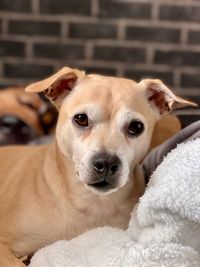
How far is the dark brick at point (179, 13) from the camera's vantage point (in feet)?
8.74

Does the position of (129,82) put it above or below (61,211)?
above

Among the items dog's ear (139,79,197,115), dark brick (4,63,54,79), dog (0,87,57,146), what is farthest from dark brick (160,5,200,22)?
dog's ear (139,79,197,115)

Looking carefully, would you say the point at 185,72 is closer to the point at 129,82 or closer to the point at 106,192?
the point at 129,82

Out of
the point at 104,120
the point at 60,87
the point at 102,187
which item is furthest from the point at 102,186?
the point at 60,87

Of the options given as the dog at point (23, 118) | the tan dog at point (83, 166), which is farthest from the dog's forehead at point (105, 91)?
the dog at point (23, 118)

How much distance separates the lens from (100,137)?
1261 millimetres

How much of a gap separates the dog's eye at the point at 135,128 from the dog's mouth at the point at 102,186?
0.44 feet

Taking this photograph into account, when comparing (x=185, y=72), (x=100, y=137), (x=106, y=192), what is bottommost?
(x=185, y=72)

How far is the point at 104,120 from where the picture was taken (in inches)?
50.9

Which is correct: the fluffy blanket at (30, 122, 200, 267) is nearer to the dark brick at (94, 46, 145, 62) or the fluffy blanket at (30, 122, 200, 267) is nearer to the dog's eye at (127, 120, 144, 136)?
the dog's eye at (127, 120, 144, 136)

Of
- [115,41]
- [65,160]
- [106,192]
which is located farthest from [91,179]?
[115,41]

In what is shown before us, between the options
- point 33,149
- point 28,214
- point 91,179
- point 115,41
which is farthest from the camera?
point 115,41

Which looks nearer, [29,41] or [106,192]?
[106,192]

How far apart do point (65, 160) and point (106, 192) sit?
16 cm
